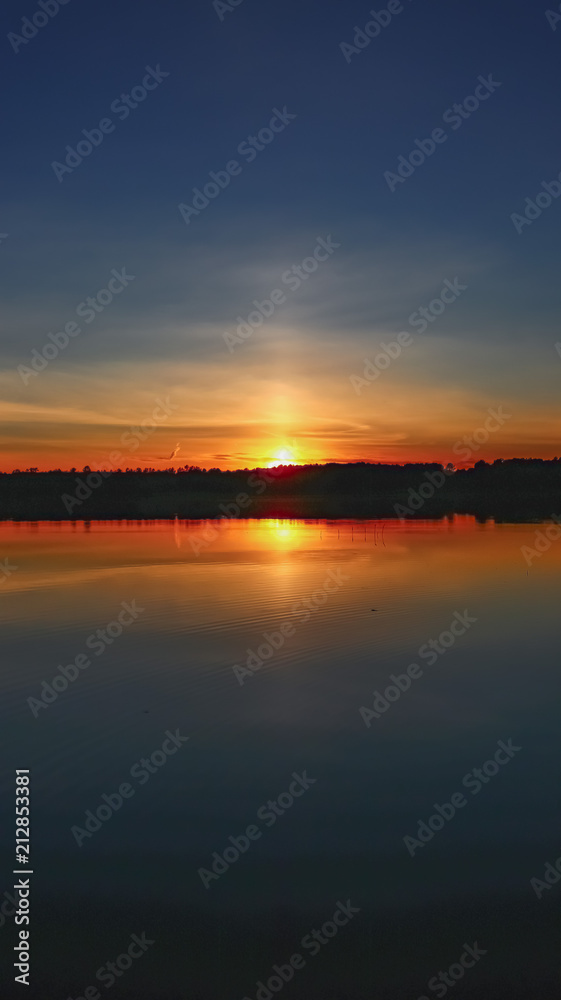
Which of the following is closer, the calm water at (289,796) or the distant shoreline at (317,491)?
the calm water at (289,796)

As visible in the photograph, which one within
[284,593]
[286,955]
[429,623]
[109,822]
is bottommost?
[286,955]

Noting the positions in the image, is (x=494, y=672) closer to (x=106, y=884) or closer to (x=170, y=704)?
(x=170, y=704)

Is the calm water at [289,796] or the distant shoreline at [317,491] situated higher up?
the distant shoreline at [317,491]

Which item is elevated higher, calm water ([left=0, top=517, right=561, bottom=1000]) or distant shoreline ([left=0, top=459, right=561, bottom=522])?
distant shoreline ([left=0, top=459, right=561, bottom=522])

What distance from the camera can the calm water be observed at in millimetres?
4516

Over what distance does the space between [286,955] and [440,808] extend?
6.95ft

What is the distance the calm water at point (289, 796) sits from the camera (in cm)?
452

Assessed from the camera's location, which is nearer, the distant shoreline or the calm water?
the calm water

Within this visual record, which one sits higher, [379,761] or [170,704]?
[170,704]

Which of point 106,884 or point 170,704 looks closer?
→ point 106,884

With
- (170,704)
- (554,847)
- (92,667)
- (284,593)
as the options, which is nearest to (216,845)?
(554,847)

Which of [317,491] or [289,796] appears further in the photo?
[317,491]

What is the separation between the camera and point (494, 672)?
10.3 metres

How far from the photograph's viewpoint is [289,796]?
255 inches
